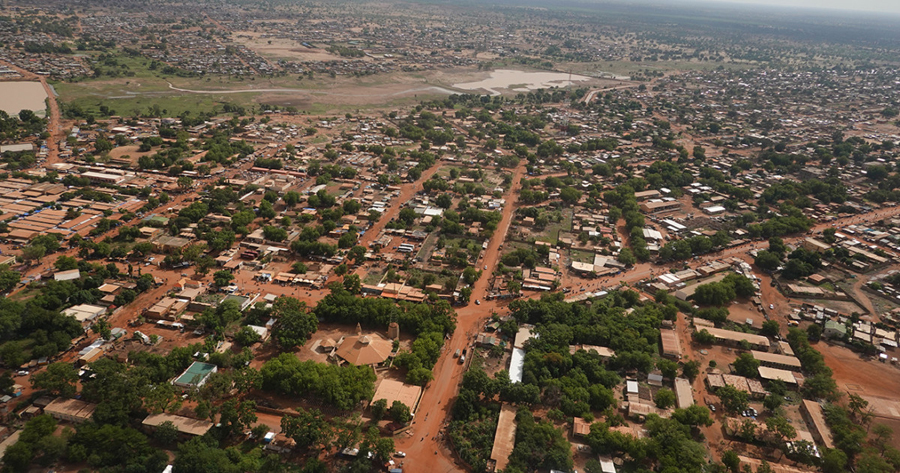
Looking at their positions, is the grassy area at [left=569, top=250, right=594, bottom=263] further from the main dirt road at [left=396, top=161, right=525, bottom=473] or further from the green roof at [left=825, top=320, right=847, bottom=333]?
the green roof at [left=825, top=320, right=847, bottom=333]

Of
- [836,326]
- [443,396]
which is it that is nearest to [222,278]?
[443,396]

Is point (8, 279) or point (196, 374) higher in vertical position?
point (8, 279)

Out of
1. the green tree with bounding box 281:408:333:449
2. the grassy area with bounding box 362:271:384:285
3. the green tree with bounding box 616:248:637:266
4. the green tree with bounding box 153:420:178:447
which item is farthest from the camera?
the green tree with bounding box 616:248:637:266

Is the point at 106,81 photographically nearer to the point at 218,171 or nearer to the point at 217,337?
the point at 218,171

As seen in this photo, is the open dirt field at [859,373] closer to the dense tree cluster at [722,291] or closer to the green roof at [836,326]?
the green roof at [836,326]

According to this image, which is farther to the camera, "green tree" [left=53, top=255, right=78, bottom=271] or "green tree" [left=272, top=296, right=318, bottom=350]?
"green tree" [left=53, top=255, right=78, bottom=271]

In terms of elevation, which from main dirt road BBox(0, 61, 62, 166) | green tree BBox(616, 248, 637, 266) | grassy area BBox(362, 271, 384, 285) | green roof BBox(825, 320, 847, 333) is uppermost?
main dirt road BBox(0, 61, 62, 166)

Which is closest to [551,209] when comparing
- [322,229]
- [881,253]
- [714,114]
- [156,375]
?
[322,229]

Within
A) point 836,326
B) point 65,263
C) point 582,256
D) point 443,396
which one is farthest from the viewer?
point 582,256

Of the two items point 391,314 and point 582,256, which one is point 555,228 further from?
point 391,314

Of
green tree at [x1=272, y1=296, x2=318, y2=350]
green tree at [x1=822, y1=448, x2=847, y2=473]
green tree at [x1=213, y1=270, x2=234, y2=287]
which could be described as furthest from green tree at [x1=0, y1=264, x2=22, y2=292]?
green tree at [x1=822, y1=448, x2=847, y2=473]
